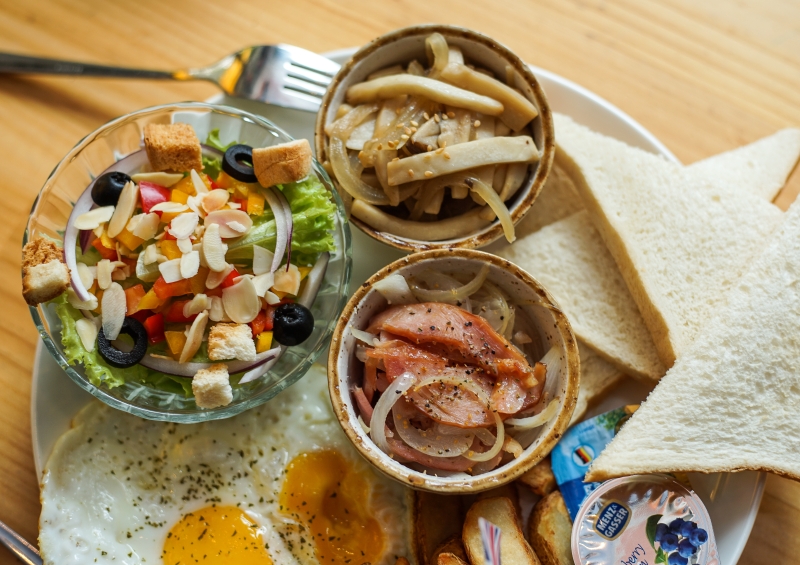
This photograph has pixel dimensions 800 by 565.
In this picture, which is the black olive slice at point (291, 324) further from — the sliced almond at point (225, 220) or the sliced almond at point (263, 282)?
the sliced almond at point (225, 220)

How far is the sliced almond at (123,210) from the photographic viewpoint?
2.39m

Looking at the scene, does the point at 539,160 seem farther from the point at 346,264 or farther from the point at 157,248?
the point at 157,248

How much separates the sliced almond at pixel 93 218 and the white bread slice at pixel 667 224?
2008 millimetres

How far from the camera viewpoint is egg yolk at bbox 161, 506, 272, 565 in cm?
265

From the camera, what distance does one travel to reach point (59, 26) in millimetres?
3195

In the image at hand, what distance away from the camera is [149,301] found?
2336mm

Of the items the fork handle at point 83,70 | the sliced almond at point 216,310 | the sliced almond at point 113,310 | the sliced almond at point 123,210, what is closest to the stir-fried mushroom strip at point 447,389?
the sliced almond at point 216,310

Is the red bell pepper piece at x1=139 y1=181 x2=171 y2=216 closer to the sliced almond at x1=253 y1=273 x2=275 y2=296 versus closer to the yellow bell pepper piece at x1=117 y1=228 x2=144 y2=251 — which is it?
the yellow bell pepper piece at x1=117 y1=228 x2=144 y2=251

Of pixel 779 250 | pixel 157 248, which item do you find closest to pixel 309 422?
pixel 157 248

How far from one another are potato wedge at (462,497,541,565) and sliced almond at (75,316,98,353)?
1.64m

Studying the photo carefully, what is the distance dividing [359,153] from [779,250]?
1.88 metres

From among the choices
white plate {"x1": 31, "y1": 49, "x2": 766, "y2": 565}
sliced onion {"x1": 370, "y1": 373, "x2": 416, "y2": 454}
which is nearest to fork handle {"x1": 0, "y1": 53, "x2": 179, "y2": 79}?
white plate {"x1": 31, "y1": 49, "x2": 766, "y2": 565}

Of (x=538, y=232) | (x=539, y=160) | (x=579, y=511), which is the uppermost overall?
(x=539, y=160)

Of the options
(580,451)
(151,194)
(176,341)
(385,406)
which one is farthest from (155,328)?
(580,451)
